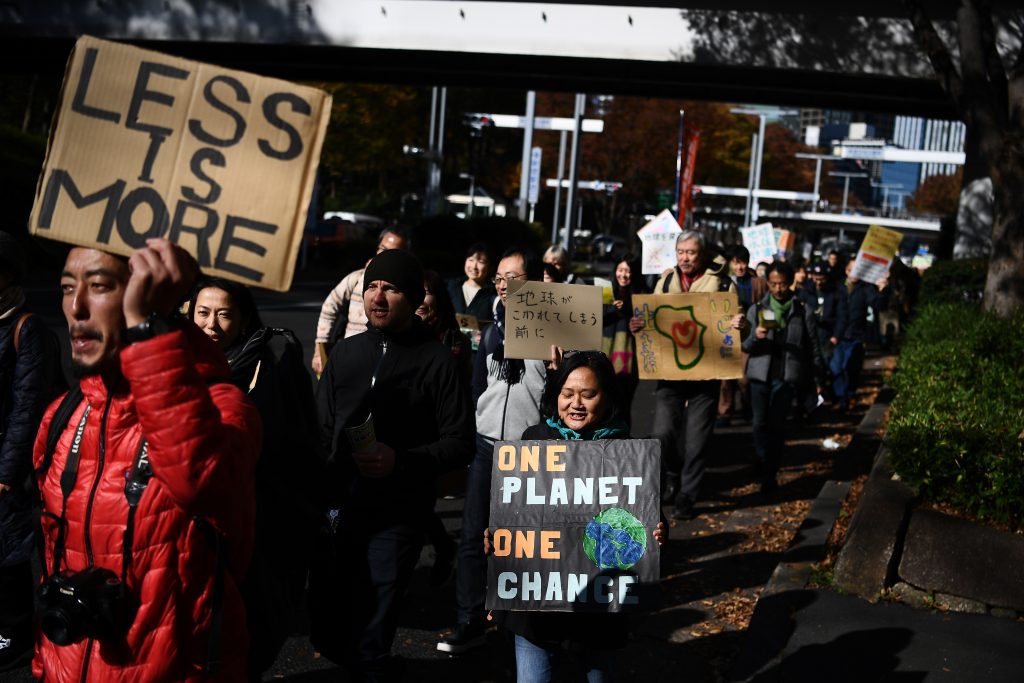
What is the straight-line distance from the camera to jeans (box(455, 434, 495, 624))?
560cm

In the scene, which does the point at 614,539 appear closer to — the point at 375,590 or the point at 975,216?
the point at 375,590

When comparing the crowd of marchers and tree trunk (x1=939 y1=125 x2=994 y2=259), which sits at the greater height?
tree trunk (x1=939 y1=125 x2=994 y2=259)

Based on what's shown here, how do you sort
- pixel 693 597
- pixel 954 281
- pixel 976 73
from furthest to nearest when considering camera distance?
pixel 954 281
pixel 976 73
pixel 693 597

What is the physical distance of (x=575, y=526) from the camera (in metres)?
3.97

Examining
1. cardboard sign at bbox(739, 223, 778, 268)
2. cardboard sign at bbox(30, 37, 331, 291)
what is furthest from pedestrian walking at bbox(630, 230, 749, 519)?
cardboard sign at bbox(739, 223, 778, 268)

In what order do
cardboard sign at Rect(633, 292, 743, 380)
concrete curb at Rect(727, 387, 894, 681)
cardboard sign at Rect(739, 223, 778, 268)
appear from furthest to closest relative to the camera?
1. cardboard sign at Rect(739, 223, 778, 268)
2. cardboard sign at Rect(633, 292, 743, 380)
3. concrete curb at Rect(727, 387, 894, 681)

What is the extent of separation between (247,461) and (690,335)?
5883mm

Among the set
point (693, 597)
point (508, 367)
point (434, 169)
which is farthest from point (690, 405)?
point (434, 169)

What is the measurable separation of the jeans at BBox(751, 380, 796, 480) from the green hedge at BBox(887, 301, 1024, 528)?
96 cm

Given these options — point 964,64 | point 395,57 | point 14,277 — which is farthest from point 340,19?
point 14,277

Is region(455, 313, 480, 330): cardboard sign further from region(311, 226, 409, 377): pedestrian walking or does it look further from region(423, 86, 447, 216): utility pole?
region(423, 86, 447, 216): utility pole

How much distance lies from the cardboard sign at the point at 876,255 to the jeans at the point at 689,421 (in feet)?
26.7

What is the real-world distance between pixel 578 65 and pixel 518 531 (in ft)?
64.8

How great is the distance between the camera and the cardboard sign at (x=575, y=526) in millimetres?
3891
